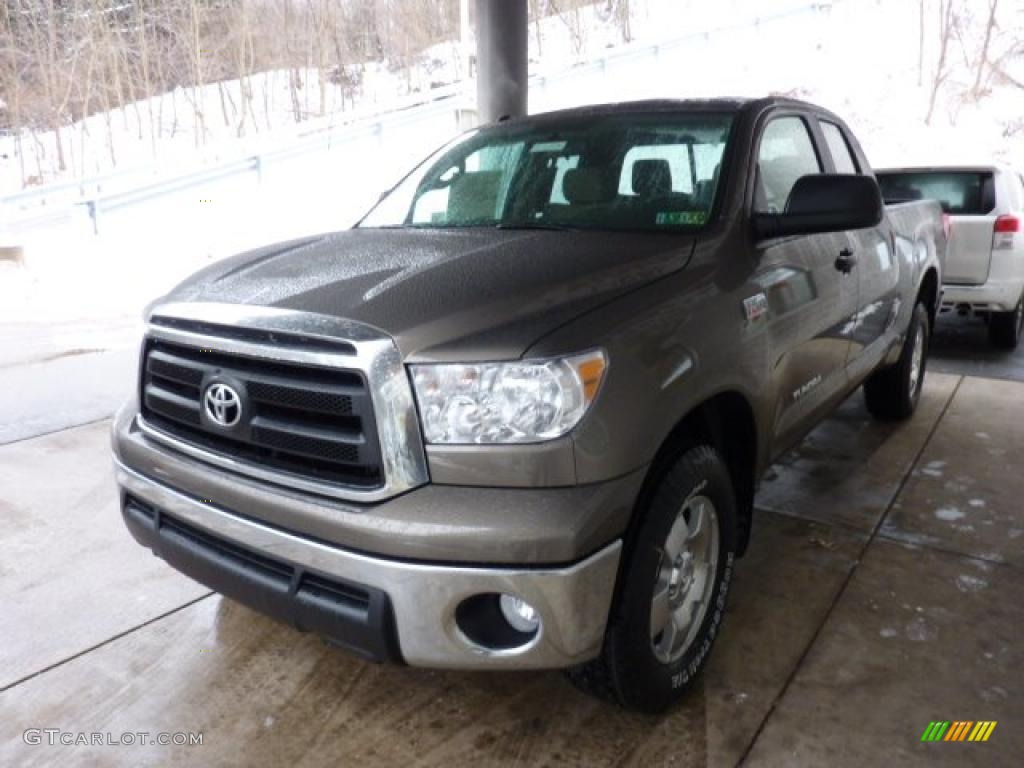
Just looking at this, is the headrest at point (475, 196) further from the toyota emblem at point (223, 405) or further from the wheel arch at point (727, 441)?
the toyota emblem at point (223, 405)

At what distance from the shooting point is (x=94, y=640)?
284 cm

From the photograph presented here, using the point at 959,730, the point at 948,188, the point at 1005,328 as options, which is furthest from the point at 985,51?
the point at 959,730

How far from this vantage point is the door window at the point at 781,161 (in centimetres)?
294

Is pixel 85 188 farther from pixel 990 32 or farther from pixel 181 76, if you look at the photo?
pixel 990 32

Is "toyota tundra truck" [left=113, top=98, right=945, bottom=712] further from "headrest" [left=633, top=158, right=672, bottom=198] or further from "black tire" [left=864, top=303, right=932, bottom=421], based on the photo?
"black tire" [left=864, top=303, right=932, bottom=421]

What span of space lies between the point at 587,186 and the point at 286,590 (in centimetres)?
175

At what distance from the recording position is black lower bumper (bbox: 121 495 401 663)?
1.90m

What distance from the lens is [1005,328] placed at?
728 cm

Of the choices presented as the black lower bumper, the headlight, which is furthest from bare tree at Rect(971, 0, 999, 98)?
the black lower bumper

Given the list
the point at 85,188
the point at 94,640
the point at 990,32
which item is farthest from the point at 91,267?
the point at 990,32

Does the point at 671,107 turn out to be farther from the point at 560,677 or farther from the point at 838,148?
the point at 560,677

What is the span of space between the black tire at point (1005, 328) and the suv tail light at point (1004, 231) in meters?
0.68

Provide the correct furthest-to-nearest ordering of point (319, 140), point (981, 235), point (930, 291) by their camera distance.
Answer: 1. point (319, 140)
2. point (981, 235)
3. point (930, 291)

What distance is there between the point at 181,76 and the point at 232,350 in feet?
55.3
